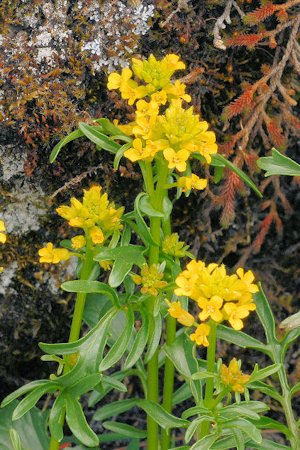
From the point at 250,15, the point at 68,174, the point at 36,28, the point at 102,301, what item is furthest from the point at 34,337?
the point at 250,15

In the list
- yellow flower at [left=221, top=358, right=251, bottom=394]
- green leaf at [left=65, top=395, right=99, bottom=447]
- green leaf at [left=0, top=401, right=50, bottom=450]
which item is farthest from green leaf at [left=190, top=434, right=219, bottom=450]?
green leaf at [left=0, top=401, right=50, bottom=450]

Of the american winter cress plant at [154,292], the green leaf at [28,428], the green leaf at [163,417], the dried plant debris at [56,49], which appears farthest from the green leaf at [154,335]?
the dried plant debris at [56,49]

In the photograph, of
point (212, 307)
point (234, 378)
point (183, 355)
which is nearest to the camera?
point (212, 307)

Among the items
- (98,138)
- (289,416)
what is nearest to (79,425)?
(289,416)

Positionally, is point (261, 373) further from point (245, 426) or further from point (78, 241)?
point (78, 241)

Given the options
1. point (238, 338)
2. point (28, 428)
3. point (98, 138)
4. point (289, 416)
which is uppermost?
point (98, 138)

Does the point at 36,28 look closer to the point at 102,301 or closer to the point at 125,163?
the point at 125,163
